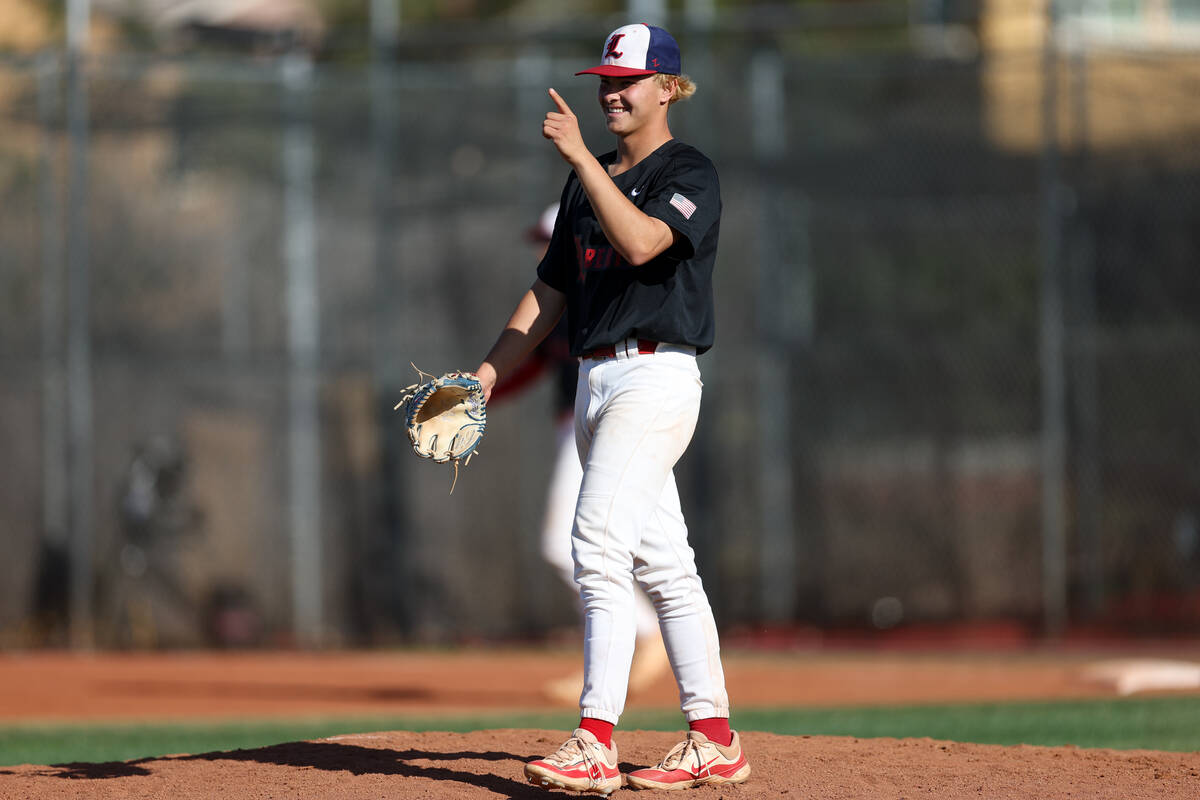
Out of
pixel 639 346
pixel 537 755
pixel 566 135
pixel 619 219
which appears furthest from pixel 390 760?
pixel 566 135

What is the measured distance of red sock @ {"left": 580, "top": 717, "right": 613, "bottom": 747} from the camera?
12.3ft

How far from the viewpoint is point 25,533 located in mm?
10070

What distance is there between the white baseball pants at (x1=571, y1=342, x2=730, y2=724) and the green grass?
2.29m

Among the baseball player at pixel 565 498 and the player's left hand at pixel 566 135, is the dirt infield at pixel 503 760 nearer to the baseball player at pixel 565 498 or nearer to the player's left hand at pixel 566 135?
the baseball player at pixel 565 498

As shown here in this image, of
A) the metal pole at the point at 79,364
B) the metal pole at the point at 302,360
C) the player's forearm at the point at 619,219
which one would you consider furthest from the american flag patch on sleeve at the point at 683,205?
the metal pole at the point at 79,364

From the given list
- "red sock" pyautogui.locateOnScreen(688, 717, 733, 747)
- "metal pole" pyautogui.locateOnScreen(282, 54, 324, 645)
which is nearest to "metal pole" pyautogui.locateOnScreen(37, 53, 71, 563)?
"metal pole" pyautogui.locateOnScreen(282, 54, 324, 645)

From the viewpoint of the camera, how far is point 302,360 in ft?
33.4

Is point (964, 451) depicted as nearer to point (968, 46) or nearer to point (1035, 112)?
point (1035, 112)

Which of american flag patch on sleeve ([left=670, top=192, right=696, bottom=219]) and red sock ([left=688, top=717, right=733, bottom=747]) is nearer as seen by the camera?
american flag patch on sleeve ([left=670, top=192, right=696, bottom=219])

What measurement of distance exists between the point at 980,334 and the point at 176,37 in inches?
650

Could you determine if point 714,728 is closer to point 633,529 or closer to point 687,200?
point 633,529

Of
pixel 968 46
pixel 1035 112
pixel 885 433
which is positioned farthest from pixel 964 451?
pixel 968 46

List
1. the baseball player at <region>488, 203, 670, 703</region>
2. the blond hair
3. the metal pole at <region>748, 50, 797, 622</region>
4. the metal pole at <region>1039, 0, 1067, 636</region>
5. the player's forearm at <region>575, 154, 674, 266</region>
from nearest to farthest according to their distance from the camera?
the player's forearm at <region>575, 154, 674, 266</region> < the blond hair < the baseball player at <region>488, 203, 670, 703</region> < the metal pole at <region>1039, 0, 1067, 636</region> < the metal pole at <region>748, 50, 797, 622</region>

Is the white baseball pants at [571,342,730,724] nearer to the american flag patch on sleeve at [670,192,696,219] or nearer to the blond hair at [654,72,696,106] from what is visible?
the american flag patch on sleeve at [670,192,696,219]
